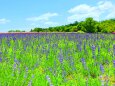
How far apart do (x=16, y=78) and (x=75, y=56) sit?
10.3 ft

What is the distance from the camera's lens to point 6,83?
17.0 ft

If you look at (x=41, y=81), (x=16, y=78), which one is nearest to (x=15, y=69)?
(x=16, y=78)

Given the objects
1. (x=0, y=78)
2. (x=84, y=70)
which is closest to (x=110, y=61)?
(x=84, y=70)

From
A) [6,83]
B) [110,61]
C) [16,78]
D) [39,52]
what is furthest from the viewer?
[39,52]

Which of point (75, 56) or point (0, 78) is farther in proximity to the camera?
point (75, 56)

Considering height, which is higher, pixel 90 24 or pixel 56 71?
pixel 90 24

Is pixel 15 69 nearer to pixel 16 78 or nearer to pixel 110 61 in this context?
pixel 16 78

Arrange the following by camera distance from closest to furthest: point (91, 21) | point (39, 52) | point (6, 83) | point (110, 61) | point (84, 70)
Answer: point (6, 83) → point (84, 70) → point (110, 61) → point (39, 52) → point (91, 21)

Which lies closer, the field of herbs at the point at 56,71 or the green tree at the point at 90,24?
the field of herbs at the point at 56,71

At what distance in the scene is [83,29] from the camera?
34.0 metres

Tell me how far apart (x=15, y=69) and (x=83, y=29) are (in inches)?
1113

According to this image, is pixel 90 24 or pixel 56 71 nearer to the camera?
pixel 56 71

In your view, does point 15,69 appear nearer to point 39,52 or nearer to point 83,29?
point 39,52

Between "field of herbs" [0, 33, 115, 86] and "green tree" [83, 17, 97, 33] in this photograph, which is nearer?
"field of herbs" [0, 33, 115, 86]
